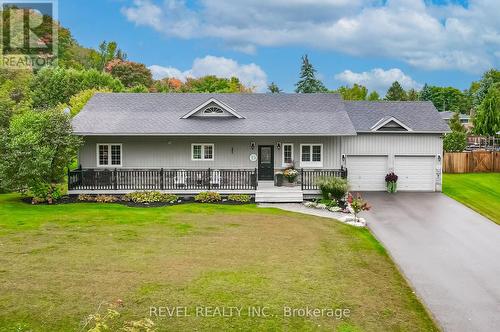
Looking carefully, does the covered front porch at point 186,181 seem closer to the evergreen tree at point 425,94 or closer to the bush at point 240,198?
the bush at point 240,198

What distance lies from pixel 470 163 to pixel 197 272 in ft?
85.9

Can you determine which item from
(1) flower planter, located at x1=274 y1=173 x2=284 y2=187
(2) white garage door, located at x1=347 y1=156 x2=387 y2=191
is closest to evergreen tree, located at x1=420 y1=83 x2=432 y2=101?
(2) white garage door, located at x1=347 y1=156 x2=387 y2=191

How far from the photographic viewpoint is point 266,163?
25141 millimetres

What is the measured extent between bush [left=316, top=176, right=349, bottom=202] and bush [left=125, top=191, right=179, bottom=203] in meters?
7.07

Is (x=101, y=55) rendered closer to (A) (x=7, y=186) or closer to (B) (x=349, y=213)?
(A) (x=7, y=186)

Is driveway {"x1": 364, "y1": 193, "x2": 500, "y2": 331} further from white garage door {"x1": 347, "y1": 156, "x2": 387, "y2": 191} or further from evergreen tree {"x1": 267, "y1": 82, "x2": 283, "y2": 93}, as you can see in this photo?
evergreen tree {"x1": 267, "y1": 82, "x2": 283, "y2": 93}

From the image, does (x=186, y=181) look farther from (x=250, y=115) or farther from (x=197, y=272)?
(x=197, y=272)

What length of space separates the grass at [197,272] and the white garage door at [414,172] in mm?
9284

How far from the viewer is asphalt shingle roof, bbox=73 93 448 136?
24031 millimetres

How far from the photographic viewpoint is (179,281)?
1117 centimetres

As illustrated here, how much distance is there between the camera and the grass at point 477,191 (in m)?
21.7

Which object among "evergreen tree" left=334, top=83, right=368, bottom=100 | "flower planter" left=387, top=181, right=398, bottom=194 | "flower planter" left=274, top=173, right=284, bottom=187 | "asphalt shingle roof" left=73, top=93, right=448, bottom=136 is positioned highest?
"evergreen tree" left=334, top=83, right=368, bottom=100

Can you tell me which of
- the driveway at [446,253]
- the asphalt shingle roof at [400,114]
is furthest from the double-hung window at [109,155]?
Result: the driveway at [446,253]

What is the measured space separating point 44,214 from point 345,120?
15.4m
